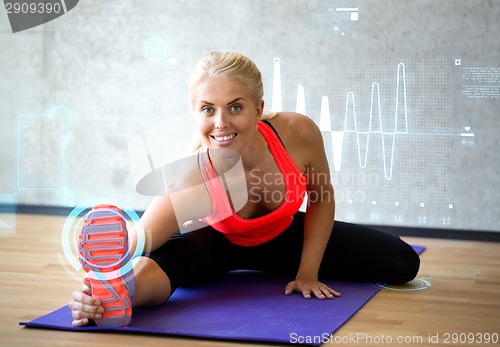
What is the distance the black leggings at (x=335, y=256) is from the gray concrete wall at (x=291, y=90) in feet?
3.33

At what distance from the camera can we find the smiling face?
1910mm

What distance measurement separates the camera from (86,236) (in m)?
1.72

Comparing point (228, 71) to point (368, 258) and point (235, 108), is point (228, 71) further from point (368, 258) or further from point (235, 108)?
point (368, 258)

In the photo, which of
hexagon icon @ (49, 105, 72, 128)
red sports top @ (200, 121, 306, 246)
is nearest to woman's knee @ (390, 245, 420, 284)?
red sports top @ (200, 121, 306, 246)

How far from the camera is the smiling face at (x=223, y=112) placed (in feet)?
6.27

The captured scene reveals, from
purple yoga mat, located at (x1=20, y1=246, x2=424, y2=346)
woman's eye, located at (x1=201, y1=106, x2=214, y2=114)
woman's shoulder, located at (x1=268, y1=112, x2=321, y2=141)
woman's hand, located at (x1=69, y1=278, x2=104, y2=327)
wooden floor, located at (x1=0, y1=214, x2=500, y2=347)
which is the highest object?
woman's eye, located at (x1=201, y1=106, x2=214, y2=114)

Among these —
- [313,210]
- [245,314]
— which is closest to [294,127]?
[313,210]

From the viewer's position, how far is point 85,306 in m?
1.79

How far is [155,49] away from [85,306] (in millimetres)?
1974

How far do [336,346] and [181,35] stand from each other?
2.13 meters

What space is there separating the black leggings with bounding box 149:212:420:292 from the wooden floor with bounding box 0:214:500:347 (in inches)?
3.0

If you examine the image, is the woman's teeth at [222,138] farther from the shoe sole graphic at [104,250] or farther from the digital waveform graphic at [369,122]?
the digital waveform graphic at [369,122]

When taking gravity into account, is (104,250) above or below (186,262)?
above

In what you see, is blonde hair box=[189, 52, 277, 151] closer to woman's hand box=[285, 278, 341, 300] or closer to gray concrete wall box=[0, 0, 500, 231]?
woman's hand box=[285, 278, 341, 300]
